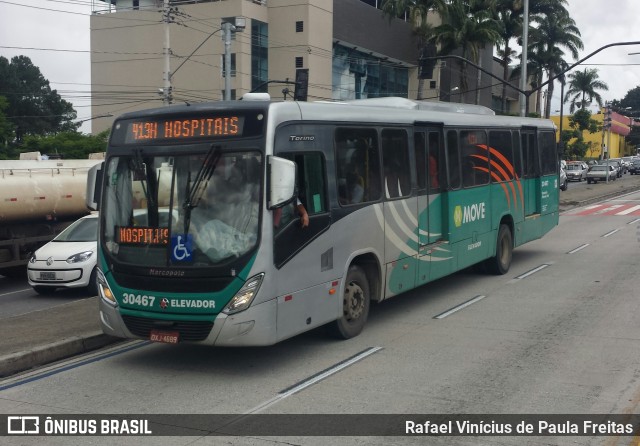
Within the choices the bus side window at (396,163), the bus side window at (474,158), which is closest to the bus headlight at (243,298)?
the bus side window at (396,163)

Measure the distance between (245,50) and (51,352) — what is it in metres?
44.9

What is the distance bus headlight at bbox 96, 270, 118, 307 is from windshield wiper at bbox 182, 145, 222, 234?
137 cm

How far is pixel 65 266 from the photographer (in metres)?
14.6

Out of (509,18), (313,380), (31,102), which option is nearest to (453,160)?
(313,380)

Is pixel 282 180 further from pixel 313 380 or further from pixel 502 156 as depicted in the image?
pixel 502 156

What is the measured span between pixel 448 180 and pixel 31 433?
325 inches

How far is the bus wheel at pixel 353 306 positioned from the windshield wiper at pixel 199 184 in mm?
2531

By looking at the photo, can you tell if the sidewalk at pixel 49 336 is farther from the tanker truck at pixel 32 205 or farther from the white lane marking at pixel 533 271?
the white lane marking at pixel 533 271

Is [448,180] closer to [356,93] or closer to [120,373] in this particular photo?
[120,373]

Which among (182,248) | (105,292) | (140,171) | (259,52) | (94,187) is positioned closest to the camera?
(182,248)

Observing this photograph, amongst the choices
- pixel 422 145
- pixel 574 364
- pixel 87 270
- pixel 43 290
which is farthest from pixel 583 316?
pixel 43 290

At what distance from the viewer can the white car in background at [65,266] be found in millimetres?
14625

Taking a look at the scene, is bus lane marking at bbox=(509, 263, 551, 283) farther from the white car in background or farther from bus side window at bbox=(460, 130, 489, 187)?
the white car in background

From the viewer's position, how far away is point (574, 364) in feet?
29.0
